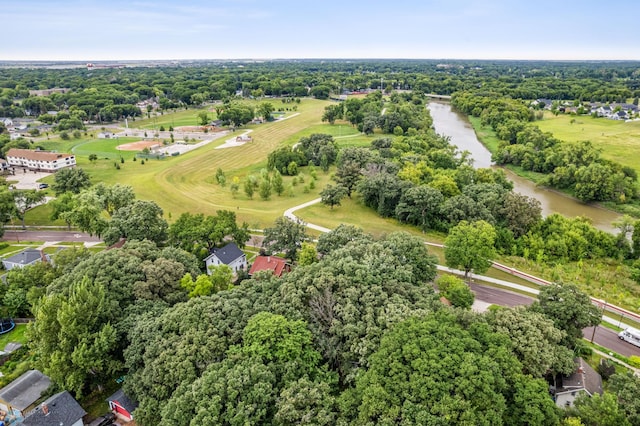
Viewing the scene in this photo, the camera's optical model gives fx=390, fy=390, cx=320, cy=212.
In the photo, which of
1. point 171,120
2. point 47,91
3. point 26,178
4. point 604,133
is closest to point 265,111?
point 171,120

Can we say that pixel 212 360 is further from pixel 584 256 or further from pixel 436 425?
pixel 584 256

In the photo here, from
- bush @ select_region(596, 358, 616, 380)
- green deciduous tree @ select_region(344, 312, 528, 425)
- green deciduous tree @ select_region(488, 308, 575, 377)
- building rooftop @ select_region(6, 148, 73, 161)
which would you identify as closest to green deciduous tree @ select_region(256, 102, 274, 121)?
building rooftop @ select_region(6, 148, 73, 161)

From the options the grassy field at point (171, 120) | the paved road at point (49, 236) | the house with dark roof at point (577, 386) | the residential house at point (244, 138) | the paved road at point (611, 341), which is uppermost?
the grassy field at point (171, 120)

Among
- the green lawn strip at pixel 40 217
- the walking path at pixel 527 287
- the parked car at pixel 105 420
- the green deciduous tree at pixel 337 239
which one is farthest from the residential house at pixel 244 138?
the parked car at pixel 105 420

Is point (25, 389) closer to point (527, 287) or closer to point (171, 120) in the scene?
point (527, 287)

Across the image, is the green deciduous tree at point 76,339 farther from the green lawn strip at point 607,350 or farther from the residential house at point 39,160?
the residential house at point 39,160
